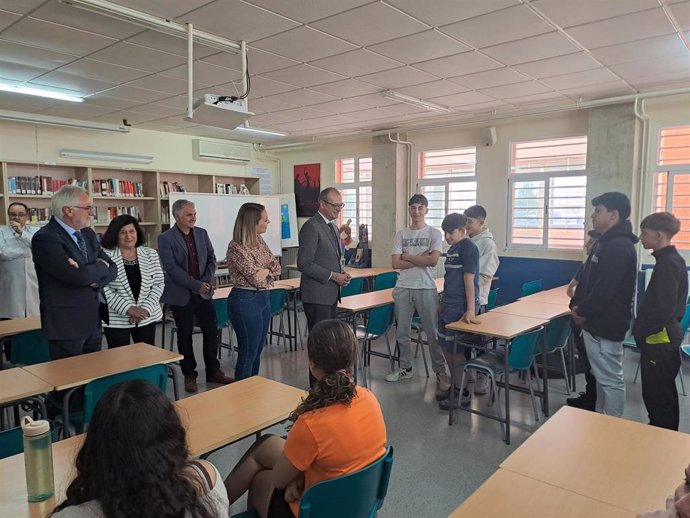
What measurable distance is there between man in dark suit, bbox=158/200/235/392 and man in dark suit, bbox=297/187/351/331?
1.03 meters

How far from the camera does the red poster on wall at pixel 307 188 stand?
904 centimetres

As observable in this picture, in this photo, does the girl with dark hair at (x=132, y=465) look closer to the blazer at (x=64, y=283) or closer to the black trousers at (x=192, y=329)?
the blazer at (x=64, y=283)

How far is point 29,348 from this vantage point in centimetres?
326

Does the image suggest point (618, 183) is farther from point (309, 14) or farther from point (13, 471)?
point (13, 471)

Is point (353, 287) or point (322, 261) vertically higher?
point (322, 261)

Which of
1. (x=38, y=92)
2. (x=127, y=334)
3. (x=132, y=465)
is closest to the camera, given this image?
(x=132, y=465)

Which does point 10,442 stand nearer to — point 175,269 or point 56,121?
point 175,269

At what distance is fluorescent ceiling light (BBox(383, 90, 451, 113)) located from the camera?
17.2 ft

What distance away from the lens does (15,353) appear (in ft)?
10.7

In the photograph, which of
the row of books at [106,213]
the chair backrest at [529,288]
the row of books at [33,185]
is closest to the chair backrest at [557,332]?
the chair backrest at [529,288]

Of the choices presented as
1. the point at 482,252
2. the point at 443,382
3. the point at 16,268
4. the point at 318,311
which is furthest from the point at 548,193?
the point at 16,268

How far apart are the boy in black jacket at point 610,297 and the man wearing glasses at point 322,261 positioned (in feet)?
5.46

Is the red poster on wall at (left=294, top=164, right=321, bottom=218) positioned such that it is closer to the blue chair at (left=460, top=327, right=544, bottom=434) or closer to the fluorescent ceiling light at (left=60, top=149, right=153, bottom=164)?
the fluorescent ceiling light at (left=60, top=149, right=153, bottom=164)

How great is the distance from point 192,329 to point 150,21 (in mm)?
2389
